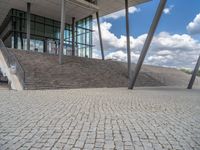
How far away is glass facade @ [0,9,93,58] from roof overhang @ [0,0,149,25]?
4.27 ft

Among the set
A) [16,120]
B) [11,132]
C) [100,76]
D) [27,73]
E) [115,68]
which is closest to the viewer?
[11,132]

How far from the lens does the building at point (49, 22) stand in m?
27.4

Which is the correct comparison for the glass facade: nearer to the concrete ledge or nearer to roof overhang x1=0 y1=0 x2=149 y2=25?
roof overhang x1=0 y1=0 x2=149 y2=25

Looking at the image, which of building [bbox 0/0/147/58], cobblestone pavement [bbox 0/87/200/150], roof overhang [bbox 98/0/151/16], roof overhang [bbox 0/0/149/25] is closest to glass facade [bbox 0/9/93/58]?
building [bbox 0/0/147/58]

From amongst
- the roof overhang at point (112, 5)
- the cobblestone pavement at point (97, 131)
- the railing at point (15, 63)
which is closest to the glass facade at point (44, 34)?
the roof overhang at point (112, 5)

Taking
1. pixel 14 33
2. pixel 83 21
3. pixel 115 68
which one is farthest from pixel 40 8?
pixel 115 68

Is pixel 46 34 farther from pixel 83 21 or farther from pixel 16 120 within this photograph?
pixel 16 120

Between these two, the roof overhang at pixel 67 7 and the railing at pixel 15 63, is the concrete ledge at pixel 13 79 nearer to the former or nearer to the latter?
the railing at pixel 15 63

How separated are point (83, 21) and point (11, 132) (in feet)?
112

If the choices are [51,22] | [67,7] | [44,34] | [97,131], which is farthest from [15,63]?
[51,22]

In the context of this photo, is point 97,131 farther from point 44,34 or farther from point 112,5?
point 44,34

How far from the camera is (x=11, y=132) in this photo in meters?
4.38

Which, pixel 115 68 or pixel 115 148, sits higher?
pixel 115 68

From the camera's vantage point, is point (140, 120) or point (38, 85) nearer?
point (140, 120)
